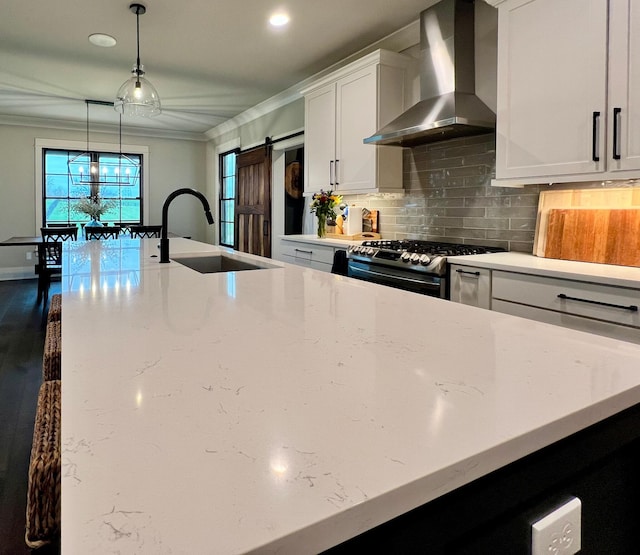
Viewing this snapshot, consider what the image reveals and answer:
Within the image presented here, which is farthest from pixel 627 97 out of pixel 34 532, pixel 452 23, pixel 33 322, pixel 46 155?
pixel 46 155

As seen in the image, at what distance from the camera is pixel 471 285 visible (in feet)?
8.74

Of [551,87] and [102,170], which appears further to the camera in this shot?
[102,170]

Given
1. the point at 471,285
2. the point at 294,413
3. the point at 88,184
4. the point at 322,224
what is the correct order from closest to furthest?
the point at 294,413, the point at 471,285, the point at 322,224, the point at 88,184

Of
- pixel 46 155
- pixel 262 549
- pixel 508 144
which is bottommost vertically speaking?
pixel 262 549

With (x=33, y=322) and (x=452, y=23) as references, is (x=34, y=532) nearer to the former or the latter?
(x=452, y=23)

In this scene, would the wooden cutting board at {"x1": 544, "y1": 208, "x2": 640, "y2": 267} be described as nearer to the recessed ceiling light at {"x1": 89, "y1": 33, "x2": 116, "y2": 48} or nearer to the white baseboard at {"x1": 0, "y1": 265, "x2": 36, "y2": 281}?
the recessed ceiling light at {"x1": 89, "y1": 33, "x2": 116, "y2": 48}

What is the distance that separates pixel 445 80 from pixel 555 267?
1.62m

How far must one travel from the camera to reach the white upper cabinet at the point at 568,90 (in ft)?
7.23

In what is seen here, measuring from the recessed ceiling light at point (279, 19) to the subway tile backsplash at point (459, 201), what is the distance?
54.9 inches

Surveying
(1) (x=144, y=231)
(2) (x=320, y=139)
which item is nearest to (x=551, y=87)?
(2) (x=320, y=139)

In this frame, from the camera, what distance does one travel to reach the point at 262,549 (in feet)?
1.33

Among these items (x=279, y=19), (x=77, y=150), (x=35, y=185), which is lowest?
(x=35, y=185)

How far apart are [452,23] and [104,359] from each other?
321 cm

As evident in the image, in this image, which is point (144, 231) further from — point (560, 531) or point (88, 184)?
point (560, 531)
